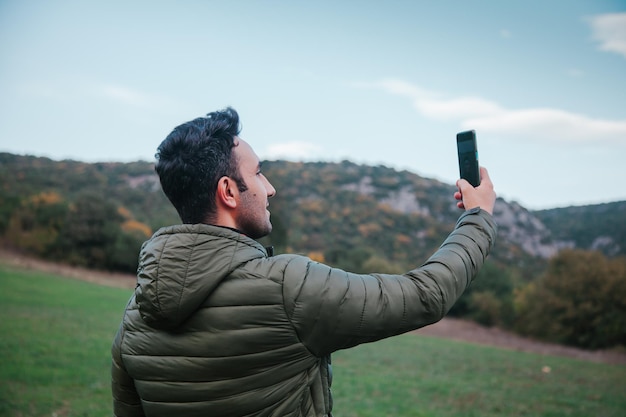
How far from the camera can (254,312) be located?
4.12 feet

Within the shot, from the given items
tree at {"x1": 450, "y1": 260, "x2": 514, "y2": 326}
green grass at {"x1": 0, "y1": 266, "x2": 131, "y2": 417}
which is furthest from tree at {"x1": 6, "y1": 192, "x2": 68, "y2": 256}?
tree at {"x1": 450, "y1": 260, "x2": 514, "y2": 326}

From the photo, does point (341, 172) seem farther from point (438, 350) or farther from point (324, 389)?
point (324, 389)

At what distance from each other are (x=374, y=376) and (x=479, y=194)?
10251 millimetres

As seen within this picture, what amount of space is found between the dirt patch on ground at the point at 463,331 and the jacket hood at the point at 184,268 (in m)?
21.0

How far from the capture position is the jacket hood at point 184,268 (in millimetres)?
1241

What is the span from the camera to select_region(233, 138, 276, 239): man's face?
1.42 meters

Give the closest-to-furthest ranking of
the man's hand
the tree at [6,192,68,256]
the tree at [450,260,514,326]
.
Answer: the man's hand < the tree at [450,260,514,326] < the tree at [6,192,68,256]

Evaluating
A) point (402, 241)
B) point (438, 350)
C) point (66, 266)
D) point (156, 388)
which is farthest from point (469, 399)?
point (402, 241)

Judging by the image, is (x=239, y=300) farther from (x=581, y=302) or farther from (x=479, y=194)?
(x=581, y=302)

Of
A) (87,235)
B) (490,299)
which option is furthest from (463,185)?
(87,235)

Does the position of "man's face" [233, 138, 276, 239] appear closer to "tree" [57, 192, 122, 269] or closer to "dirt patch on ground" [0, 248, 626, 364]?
"dirt patch on ground" [0, 248, 626, 364]

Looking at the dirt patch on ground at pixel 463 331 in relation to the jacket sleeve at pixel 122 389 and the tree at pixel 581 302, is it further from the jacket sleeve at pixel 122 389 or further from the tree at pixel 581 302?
the jacket sleeve at pixel 122 389

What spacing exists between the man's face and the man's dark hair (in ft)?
0.07

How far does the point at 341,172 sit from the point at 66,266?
1891 inches
